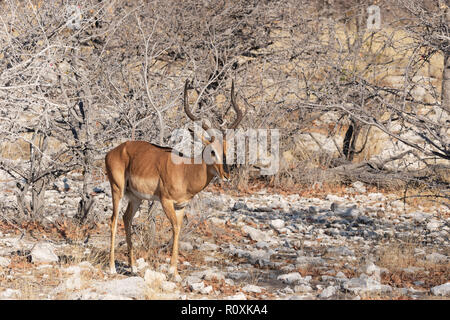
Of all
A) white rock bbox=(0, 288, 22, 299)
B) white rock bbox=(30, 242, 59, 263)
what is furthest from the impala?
white rock bbox=(0, 288, 22, 299)

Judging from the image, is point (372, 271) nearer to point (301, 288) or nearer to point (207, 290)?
point (301, 288)

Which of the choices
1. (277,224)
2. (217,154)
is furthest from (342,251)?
(217,154)

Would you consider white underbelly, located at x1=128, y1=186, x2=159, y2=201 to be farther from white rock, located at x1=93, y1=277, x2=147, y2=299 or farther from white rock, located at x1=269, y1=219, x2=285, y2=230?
white rock, located at x1=269, y1=219, x2=285, y2=230

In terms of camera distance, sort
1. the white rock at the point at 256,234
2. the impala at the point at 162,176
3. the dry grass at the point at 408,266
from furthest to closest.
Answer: the white rock at the point at 256,234 < the impala at the point at 162,176 < the dry grass at the point at 408,266

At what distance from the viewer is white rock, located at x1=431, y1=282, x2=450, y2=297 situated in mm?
7449

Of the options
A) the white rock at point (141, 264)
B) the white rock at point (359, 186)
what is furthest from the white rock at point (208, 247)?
the white rock at point (359, 186)

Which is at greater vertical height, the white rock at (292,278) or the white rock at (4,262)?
the white rock at (4,262)

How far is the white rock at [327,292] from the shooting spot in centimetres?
730

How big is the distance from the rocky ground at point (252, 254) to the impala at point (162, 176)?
0.60 metres

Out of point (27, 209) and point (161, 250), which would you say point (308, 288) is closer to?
point (161, 250)

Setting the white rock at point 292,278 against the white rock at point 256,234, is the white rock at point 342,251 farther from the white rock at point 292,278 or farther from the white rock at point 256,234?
the white rock at point 292,278

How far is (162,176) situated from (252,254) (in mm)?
1971

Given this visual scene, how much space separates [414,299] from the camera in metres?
7.23

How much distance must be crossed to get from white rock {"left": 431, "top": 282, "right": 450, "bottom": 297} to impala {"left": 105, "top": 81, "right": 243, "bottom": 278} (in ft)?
8.72
